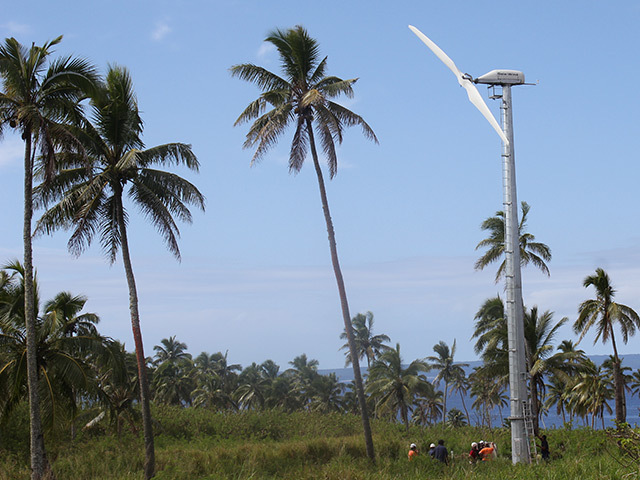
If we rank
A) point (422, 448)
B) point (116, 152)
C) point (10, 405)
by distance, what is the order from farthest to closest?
point (422, 448)
point (116, 152)
point (10, 405)

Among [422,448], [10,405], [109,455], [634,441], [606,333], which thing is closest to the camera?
[634,441]

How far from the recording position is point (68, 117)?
23094mm

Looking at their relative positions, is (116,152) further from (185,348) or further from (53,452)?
(185,348)

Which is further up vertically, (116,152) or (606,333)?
(116,152)

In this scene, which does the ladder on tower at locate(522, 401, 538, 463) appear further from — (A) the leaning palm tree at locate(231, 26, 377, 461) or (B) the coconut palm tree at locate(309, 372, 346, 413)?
(B) the coconut palm tree at locate(309, 372, 346, 413)

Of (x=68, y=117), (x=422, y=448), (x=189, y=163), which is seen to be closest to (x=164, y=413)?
(x=422, y=448)

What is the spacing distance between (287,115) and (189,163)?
519cm

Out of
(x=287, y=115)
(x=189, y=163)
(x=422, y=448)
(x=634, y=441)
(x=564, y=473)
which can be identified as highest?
(x=287, y=115)

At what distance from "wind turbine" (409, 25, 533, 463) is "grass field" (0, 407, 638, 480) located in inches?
58.5

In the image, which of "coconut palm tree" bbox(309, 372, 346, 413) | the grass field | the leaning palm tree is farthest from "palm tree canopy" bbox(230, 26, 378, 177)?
"coconut palm tree" bbox(309, 372, 346, 413)

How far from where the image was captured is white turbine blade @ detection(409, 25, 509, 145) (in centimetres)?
2398

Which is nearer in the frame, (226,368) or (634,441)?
(634,441)

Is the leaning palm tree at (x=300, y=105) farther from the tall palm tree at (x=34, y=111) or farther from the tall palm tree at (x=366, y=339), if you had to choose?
the tall palm tree at (x=366, y=339)

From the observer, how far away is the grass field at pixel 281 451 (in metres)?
16.8
